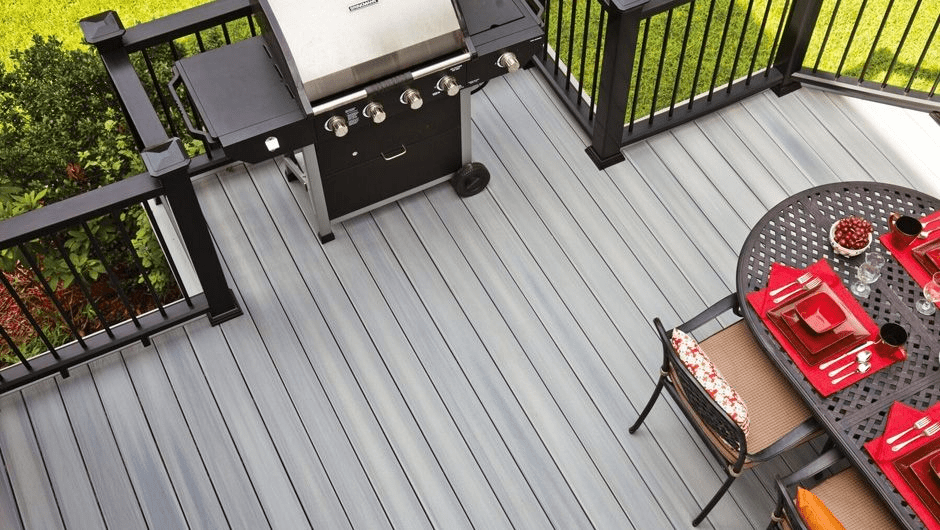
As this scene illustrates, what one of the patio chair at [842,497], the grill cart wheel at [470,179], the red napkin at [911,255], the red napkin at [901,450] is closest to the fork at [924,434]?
the red napkin at [901,450]

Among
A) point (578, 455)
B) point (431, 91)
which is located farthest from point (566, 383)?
point (431, 91)

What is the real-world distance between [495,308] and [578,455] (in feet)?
2.32

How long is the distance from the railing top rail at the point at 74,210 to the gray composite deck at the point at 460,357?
0.87m

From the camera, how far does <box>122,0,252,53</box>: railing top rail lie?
3.41 metres

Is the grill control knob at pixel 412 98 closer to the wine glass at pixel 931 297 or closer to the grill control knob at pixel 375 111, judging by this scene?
the grill control knob at pixel 375 111

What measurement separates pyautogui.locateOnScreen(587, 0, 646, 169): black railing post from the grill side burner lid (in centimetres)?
67

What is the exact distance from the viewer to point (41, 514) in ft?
10.7

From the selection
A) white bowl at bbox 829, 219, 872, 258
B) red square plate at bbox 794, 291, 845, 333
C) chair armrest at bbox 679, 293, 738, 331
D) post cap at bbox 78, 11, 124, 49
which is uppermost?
post cap at bbox 78, 11, 124, 49

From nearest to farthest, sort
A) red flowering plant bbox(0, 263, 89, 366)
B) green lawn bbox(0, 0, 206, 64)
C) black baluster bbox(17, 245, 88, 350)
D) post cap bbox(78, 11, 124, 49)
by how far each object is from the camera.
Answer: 1. black baluster bbox(17, 245, 88, 350)
2. post cap bbox(78, 11, 124, 49)
3. red flowering plant bbox(0, 263, 89, 366)
4. green lawn bbox(0, 0, 206, 64)

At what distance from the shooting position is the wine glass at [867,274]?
3.12 m

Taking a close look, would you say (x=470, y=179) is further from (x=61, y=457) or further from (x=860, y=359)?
(x=61, y=457)

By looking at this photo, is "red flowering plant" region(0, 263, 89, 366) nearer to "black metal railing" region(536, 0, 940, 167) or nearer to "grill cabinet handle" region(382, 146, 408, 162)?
"grill cabinet handle" region(382, 146, 408, 162)

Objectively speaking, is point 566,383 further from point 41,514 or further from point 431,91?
point 41,514

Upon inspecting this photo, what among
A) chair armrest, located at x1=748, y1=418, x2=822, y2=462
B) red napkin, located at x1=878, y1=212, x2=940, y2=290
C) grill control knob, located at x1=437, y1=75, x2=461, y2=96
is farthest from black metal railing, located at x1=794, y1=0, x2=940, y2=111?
chair armrest, located at x1=748, y1=418, x2=822, y2=462
